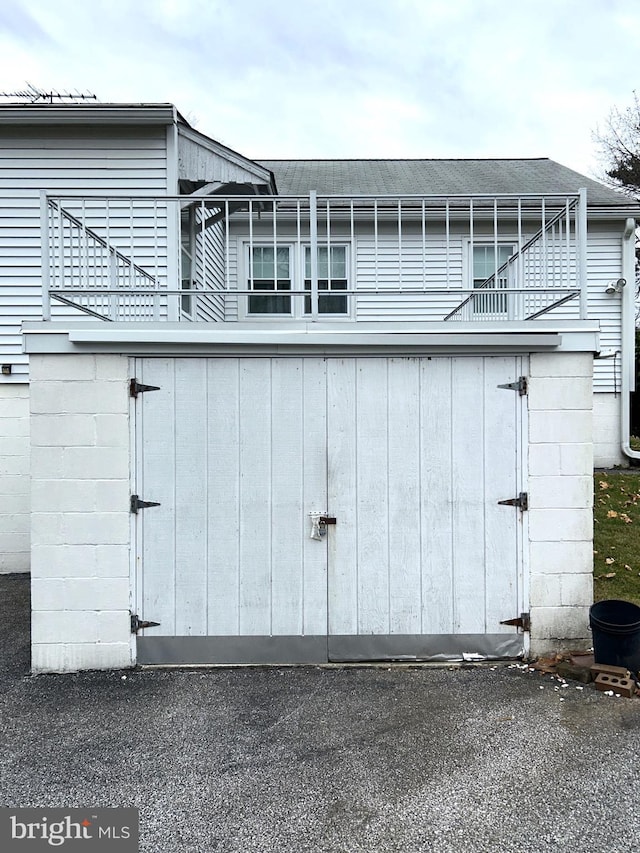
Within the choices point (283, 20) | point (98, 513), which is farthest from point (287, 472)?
point (283, 20)

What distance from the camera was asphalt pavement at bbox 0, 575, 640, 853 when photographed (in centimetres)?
224

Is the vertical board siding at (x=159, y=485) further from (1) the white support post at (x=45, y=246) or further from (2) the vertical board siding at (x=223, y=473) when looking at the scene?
(1) the white support post at (x=45, y=246)

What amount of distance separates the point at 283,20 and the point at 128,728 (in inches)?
516

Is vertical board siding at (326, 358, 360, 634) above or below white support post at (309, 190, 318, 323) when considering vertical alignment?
below

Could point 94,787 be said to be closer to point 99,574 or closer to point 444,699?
point 99,574

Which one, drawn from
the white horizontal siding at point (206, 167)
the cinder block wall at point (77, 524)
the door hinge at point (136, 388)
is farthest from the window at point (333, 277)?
the cinder block wall at point (77, 524)

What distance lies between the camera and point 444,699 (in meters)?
3.26

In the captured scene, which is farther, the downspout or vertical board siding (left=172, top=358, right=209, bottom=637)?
the downspout

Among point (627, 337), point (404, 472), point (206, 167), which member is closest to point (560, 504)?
point (404, 472)

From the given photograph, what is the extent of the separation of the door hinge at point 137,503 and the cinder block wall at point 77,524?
0.06 meters

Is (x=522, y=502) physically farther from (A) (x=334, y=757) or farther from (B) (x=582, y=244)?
(A) (x=334, y=757)

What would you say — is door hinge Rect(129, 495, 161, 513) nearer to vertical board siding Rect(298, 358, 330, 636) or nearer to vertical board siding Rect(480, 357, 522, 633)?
vertical board siding Rect(298, 358, 330, 636)

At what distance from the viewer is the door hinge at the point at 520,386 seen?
12.2 feet

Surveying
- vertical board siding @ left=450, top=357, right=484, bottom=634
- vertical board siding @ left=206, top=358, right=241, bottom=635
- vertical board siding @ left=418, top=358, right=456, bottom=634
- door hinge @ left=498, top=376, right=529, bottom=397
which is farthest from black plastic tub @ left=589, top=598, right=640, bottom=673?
vertical board siding @ left=206, top=358, right=241, bottom=635
